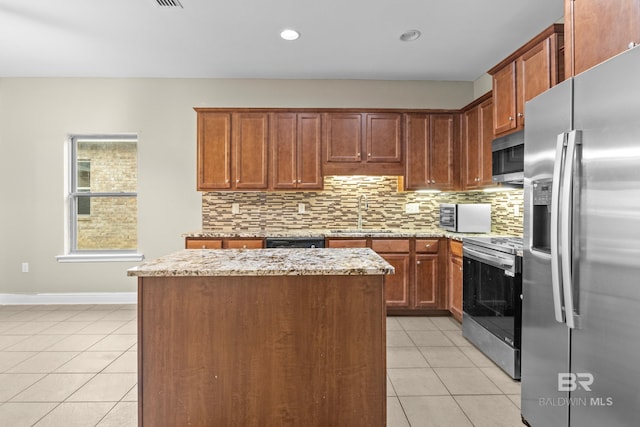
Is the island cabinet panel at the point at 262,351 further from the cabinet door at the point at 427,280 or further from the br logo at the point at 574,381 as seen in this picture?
the cabinet door at the point at 427,280

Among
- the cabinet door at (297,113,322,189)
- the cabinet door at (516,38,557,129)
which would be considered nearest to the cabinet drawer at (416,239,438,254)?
the cabinet door at (297,113,322,189)

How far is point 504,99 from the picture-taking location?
3047 millimetres

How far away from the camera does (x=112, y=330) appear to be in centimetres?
361

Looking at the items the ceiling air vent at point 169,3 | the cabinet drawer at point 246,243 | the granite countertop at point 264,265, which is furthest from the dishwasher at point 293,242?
the ceiling air vent at point 169,3

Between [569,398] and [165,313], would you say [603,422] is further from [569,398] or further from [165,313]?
[165,313]

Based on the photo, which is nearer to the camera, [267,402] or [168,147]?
[267,402]

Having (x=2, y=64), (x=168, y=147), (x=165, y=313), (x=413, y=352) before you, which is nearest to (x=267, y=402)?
(x=165, y=313)

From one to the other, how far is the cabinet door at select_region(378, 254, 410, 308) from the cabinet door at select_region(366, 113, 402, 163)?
1.15m

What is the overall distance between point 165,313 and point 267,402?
25.2 inches

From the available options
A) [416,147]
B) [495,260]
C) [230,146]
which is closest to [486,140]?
[416,147]

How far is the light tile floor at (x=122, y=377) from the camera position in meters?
2.16

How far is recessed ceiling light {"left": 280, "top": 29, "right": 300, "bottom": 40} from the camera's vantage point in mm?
3346

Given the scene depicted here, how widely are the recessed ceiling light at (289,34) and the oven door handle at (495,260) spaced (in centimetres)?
254

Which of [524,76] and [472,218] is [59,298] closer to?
[472,218]
